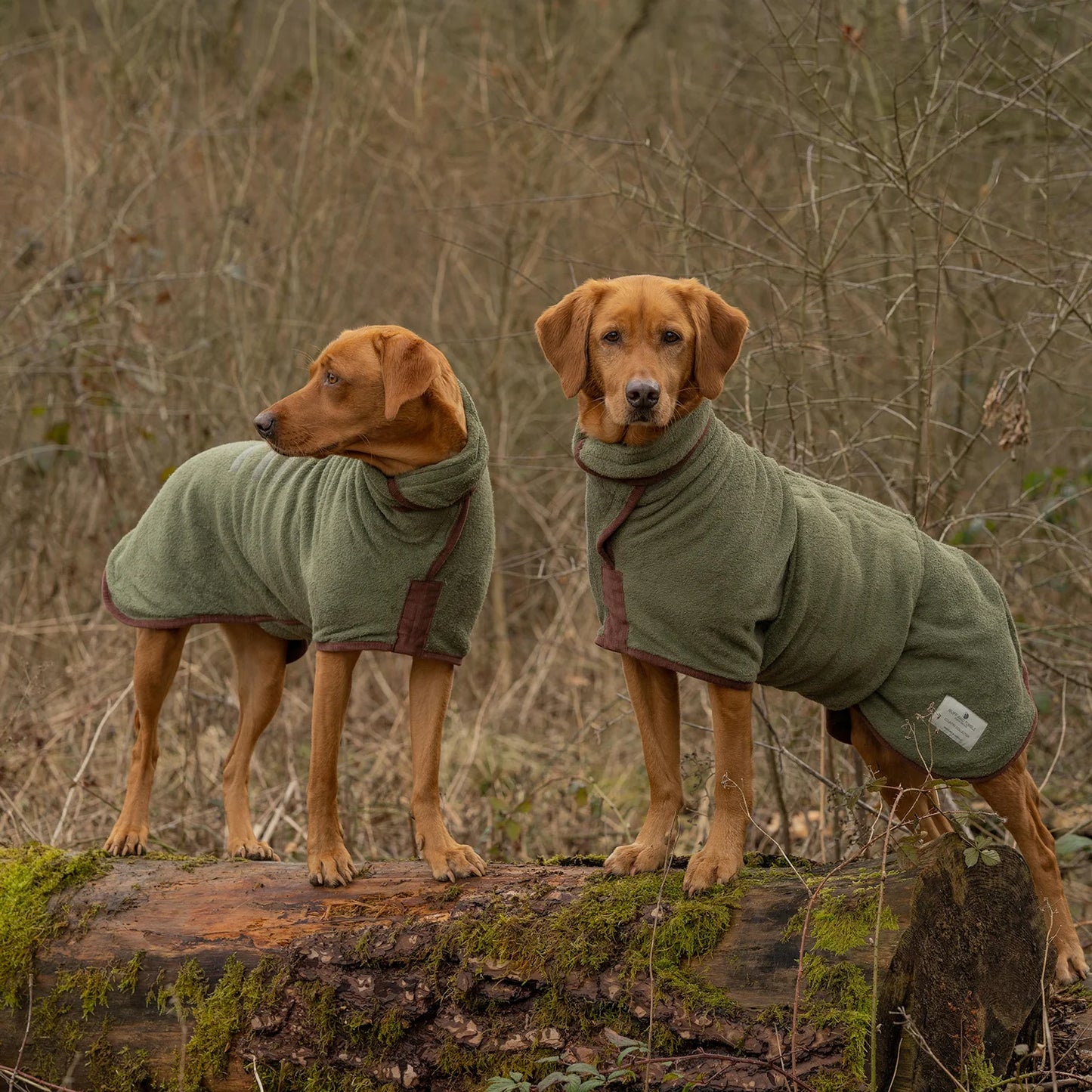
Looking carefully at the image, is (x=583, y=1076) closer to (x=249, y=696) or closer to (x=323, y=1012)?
(x=323, y=1012)

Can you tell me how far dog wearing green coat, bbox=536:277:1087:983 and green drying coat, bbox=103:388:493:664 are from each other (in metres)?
0.48

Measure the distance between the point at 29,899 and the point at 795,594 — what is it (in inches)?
110

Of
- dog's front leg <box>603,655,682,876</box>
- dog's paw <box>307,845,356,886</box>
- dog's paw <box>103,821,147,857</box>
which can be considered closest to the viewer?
dog's front leg <box>603,655,682,876</box>

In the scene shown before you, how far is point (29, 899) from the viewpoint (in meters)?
4.40

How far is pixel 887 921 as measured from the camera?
3527 mm

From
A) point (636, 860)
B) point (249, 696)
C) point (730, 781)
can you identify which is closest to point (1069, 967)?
point (730, 781)

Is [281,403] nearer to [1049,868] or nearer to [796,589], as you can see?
[796,589]

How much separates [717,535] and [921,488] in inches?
91.4

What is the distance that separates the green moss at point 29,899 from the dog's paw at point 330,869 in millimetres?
831

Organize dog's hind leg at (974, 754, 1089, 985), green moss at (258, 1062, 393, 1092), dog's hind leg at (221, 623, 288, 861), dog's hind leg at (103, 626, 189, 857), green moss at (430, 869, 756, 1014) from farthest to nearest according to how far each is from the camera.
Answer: dog's hind leg at (221, 623, 288, 861) → dog's hind leg at (103, 626, 189, 857) → dog's hind leg at (974, 754, 1089, 985) → green moss at (258, 1062, 393, 1092) → green moss at (430, 869, 756, 1014)

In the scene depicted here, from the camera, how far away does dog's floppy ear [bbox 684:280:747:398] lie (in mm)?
4121

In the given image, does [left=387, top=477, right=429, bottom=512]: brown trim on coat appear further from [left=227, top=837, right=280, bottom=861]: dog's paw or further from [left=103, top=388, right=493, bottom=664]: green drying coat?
[left=227, top=837, right=280, bottom=861]: dog's paw

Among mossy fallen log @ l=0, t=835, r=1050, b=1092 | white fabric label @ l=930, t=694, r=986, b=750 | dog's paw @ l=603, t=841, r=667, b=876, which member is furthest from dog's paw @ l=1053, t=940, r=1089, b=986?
dog's paw @ l=603, t=841, r=667, b=876

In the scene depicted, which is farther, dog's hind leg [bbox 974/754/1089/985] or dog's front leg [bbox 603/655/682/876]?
dog's hind leg [bbox 974/754/1089/985]
